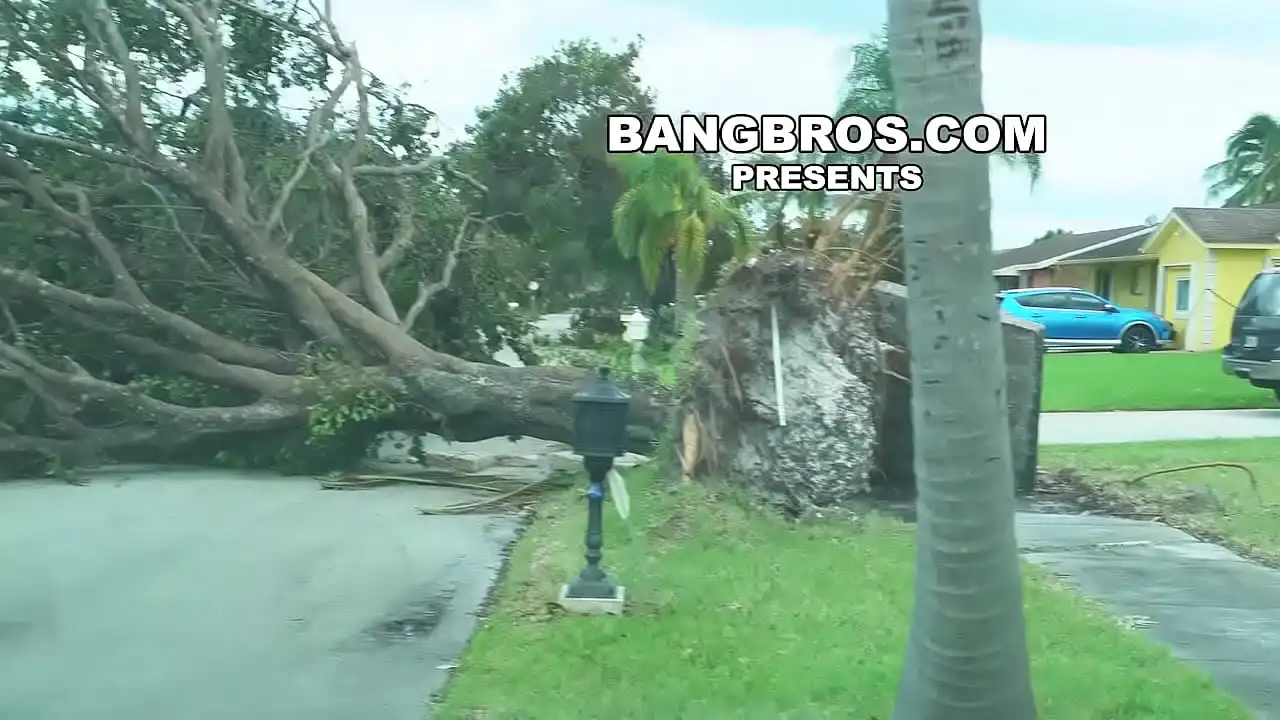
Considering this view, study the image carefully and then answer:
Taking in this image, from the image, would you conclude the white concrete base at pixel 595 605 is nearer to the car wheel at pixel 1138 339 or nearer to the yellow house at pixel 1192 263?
the yellow house at pixel 1192 263

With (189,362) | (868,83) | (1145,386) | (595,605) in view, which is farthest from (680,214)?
(595,605)

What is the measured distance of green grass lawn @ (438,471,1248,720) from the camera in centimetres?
530

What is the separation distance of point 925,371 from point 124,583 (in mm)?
5619

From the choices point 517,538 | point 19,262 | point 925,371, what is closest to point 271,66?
point 19,262

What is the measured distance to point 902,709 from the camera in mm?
4648

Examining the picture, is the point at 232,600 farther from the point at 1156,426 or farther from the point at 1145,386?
the point at 1145,386

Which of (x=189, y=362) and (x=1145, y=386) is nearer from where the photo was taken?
(x=189, y=362)

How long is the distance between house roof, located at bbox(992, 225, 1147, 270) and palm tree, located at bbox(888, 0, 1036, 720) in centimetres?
3449

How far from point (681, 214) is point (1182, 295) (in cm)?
2015

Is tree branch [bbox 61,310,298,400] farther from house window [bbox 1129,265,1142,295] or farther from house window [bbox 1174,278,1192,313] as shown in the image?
house window [bbox 1129,265,1142,295]

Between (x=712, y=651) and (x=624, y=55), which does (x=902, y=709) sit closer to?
(x=712, y=651)

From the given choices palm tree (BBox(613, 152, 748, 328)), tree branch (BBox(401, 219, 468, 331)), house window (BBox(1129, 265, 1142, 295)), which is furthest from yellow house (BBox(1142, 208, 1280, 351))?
tree branch (BBox(401, 219, 468, 331))

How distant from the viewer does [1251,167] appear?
43.4 m

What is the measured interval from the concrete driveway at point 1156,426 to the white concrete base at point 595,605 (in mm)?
8744
